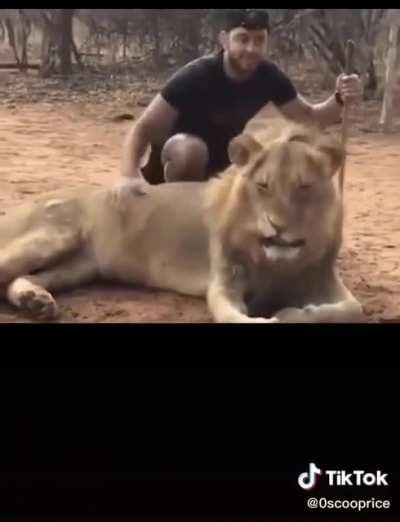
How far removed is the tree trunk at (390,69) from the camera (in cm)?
236

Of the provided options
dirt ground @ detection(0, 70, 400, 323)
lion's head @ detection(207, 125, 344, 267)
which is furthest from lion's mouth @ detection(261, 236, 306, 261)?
dirt ground @ detection(0, 70, 400, 323)

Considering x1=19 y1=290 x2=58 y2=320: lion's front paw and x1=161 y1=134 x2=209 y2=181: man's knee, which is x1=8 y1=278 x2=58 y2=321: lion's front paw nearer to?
x1=19 y1=290 x2=58 y2=320: lion's front paw

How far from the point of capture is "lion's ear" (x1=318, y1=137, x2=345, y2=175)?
2.33m

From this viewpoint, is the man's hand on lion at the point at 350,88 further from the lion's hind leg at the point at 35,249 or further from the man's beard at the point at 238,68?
the lion's hind leg at the point at 35,249

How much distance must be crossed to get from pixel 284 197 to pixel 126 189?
38cm

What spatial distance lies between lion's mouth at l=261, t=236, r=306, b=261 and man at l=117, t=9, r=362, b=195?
0.20 m

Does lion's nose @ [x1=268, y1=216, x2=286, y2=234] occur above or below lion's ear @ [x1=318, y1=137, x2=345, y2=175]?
below

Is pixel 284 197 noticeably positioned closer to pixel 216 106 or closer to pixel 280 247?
pixel 280 247

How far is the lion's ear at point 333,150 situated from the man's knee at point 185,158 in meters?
0.26

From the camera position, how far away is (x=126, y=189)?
97.2 inches
